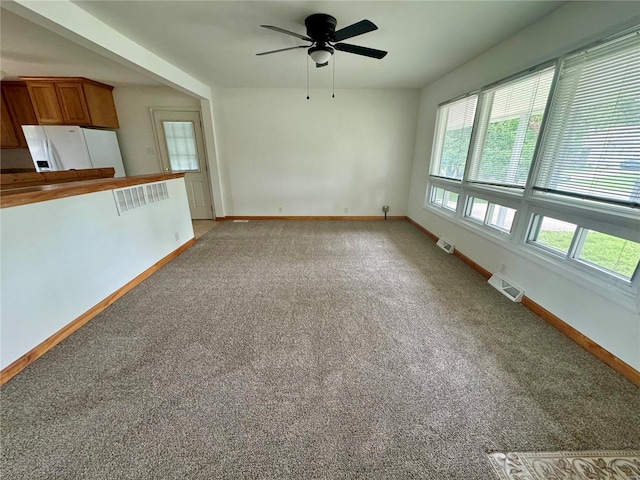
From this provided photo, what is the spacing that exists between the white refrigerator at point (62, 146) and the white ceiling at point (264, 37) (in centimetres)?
83

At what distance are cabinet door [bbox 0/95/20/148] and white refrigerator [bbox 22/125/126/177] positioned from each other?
2.76ft

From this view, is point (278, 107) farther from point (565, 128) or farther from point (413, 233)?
point (565, 128)

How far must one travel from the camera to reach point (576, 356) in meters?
1.77

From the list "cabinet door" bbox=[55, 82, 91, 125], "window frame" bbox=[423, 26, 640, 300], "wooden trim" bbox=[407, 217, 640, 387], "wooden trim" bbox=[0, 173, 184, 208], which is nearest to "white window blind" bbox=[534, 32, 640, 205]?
"window frame" bbox=[423, 26, 640, 300]

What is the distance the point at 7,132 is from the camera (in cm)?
444

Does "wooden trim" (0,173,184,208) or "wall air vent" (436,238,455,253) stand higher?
"wooden trim" (0,173,184,208)

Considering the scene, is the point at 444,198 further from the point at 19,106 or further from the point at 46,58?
the point at 19,106

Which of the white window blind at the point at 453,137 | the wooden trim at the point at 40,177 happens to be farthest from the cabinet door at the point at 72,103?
the white window blind at the point at 453,137

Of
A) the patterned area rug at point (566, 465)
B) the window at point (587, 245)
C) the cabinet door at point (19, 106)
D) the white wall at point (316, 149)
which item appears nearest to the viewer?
the patterned area rug at point (566, 465)

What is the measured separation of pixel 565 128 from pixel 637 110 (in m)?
0.46

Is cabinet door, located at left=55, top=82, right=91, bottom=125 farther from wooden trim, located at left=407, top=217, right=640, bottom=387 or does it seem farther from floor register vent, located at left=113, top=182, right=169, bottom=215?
wooden trim, located at left=407, top=217, right=640, bottom=387

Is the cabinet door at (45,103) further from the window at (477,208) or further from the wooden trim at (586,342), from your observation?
the wooden trim at (586,342)

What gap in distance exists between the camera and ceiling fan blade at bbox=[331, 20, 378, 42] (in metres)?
1.97

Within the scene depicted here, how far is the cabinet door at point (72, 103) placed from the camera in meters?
4.04
